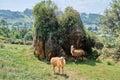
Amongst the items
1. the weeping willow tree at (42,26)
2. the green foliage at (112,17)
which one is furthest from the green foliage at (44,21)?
the green foliage at (112,17)

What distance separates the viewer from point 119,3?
29.7m

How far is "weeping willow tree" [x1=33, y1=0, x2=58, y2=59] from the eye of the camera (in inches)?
1222

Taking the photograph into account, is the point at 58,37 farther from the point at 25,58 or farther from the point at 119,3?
the point at 119,3

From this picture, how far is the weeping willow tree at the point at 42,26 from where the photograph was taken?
31.0 m

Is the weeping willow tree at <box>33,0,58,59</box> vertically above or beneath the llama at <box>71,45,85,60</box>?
above

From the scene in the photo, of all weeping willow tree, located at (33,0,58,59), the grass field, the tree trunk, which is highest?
weeping willow tree, located at (33,0,58,59)

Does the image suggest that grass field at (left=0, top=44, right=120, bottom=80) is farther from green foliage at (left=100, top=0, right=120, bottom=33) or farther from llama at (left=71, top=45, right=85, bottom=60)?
green foliage at (left=100, top=0, right=120, bottom=33)

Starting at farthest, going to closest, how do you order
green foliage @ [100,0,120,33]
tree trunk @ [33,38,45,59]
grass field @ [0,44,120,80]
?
tree trunk @ [33,38,45,59], green foliage @ [100,0,120,33], grass field @ [0,44,120,80]

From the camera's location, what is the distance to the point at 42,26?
102ft

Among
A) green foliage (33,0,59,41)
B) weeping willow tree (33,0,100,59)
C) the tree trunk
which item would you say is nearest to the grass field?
the tree trunk

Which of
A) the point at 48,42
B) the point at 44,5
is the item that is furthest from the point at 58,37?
the point at 44,5

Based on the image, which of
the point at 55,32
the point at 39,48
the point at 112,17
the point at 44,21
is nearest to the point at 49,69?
the point at 39,48

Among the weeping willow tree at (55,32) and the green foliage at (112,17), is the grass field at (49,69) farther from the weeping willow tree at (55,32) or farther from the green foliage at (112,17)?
the green foliage at (112,17)

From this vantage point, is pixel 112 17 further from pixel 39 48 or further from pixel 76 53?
pixel 39 48
